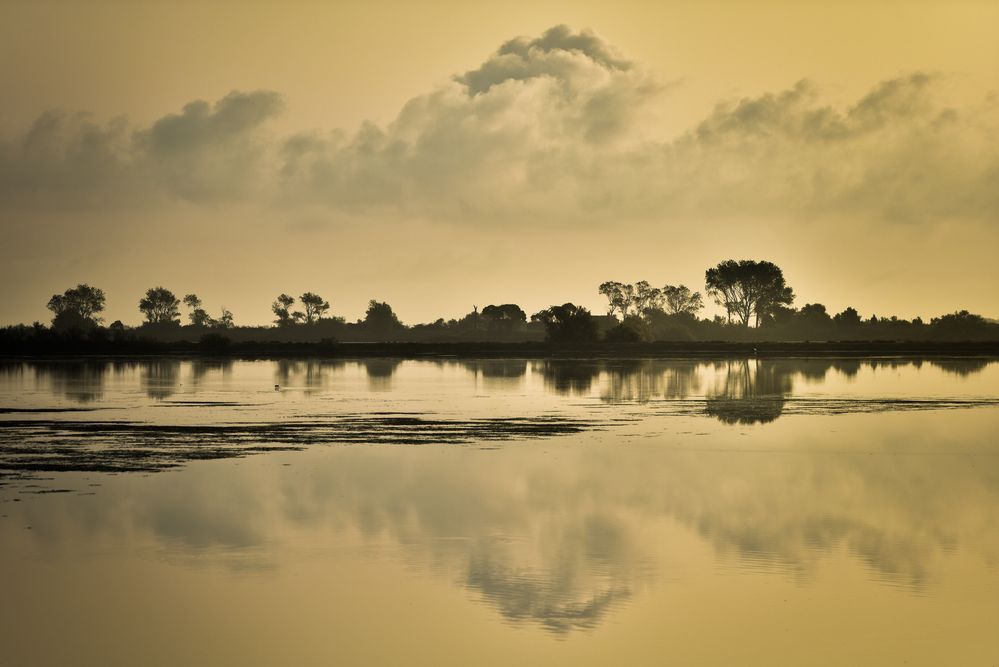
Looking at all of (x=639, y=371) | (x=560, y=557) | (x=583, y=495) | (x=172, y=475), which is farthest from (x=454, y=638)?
(x=639, y=371)

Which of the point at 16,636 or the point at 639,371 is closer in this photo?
the point at 16,636

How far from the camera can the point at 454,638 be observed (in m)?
13.6

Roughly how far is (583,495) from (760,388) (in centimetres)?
3887

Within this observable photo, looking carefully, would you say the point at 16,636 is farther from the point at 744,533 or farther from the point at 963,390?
the point at 963,390

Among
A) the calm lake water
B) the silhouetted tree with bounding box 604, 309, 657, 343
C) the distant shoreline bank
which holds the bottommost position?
the calm lake water

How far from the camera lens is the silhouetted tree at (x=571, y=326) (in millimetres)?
145000

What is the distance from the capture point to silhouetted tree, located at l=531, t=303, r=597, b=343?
476ft

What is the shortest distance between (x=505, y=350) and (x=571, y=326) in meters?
9.26

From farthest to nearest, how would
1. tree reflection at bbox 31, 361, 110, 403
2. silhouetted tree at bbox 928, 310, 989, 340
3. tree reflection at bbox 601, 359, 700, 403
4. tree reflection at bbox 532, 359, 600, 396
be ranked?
silhouetted tree at bbox 928, 310, 989, 340 < tree reflection at bbox 532, 359, 600, 396 < tree reflection at bbox 601, 359, 700, 403 < tree reflection at bbox 31, 361, 110, 403

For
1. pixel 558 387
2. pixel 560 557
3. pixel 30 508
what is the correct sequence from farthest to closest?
pixel 558 387, pixel 30 508, pixel 560 557

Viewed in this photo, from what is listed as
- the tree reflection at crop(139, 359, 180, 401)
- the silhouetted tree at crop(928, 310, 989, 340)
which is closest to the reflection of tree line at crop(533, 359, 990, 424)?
the tree reflection at crop(139, 359, 180, 401)

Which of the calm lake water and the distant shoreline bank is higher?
the distant shoreline bank

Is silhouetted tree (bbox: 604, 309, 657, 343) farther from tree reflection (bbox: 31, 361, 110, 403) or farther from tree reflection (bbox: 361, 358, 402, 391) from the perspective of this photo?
tree reflection (bbox: 31, 361, 110, 403)

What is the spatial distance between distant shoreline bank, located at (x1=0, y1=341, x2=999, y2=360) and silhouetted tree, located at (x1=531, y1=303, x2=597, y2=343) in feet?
8.54
